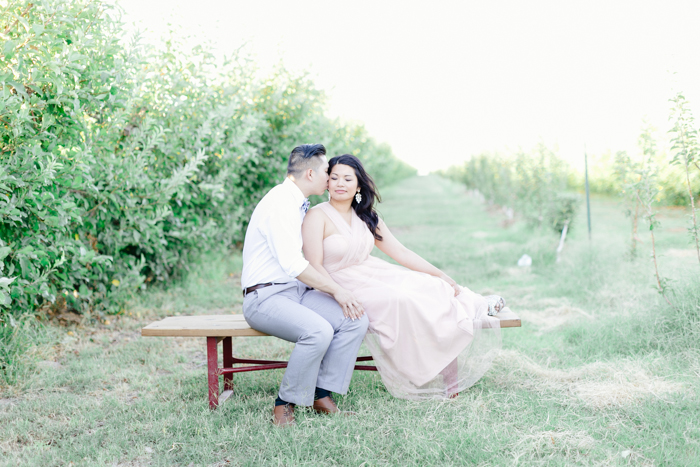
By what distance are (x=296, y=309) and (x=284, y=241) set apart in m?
0.40

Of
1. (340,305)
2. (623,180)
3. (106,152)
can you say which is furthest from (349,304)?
(623,180)

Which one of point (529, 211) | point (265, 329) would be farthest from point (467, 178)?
point (265, 329)

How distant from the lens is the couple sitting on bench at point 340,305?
3295mm

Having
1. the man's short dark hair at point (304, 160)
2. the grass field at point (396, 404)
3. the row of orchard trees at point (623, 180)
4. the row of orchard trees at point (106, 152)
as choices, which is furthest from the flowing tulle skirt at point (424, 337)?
the row of orchard trees at point (106, 152)

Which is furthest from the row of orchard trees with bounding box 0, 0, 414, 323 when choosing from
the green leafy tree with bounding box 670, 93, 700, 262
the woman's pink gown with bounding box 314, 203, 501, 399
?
the green leafy tree with bounding box 670, 93, 700, 262

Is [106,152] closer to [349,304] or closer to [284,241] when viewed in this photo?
[284,241]

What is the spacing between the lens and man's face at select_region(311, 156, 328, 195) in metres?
3.64

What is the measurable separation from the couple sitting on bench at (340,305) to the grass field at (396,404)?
0.57ft

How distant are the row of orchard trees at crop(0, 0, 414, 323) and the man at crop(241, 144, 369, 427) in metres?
1.32

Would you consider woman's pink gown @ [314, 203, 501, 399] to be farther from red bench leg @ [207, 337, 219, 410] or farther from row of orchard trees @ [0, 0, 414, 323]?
row of orchard trees @ [0, 0, 414, 323]

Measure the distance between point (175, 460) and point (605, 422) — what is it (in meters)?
2.28

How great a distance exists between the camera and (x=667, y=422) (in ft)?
10.1

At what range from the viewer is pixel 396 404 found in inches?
134

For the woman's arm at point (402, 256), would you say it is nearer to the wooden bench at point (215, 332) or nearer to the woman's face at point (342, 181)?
the woman's face at point (342, 181)
